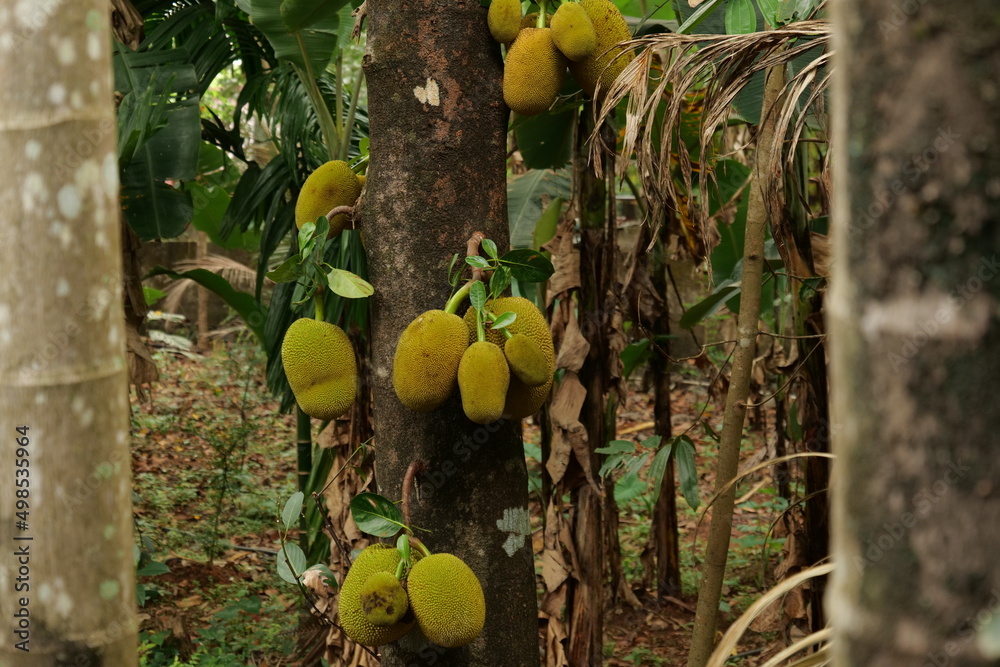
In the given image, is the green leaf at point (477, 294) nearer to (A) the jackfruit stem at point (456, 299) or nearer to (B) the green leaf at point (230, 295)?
(A) the jackfruit stem at point (456, 299)

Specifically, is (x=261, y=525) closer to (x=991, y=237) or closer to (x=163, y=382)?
(x=163, y=382)

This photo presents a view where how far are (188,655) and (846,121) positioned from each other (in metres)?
2.70

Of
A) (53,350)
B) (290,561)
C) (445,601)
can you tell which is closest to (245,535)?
(290,561)

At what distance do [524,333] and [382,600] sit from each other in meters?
0.43

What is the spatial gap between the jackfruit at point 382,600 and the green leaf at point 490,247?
48 centimetres

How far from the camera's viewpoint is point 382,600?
46.0 inches

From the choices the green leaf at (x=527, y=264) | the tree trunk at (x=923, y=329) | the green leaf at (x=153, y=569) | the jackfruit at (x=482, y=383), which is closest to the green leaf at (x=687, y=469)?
the green leaf at (x=527, y=264)

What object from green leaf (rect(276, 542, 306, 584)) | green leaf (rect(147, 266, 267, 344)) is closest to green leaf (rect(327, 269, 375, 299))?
green leaf (rect(276, 542, 306, 584))

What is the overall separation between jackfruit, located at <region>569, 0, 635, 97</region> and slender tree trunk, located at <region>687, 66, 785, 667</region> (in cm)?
40

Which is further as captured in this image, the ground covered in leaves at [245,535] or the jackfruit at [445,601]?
the ground covered in leaves at [245,535]

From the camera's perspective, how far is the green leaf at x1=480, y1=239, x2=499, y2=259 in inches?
50.6

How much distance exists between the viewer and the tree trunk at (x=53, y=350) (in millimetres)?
755

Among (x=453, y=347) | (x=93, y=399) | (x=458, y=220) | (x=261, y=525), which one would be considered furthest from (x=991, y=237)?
(x=261, y=525)

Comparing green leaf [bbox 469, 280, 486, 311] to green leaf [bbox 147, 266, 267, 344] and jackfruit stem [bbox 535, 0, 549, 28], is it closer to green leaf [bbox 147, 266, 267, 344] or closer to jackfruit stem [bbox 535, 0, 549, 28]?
jackfruit stem [bbox 535, 0, 549, 28]
